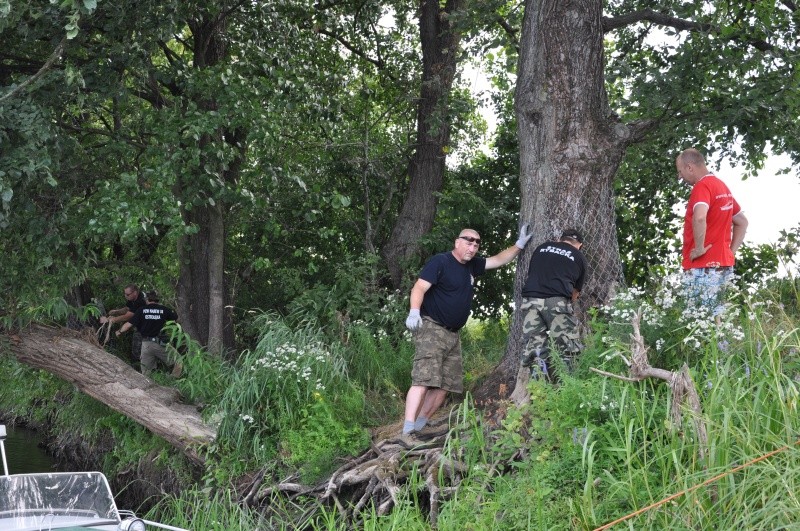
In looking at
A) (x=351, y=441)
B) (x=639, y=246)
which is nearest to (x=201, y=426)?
(x=351, y=441)

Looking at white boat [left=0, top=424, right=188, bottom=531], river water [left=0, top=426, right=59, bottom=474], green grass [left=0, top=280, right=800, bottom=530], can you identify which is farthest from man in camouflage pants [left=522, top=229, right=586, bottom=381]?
river water [left=0, top=426, right=59, bottom=474]

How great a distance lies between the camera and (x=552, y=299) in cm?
906

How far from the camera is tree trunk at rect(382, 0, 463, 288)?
15242 mm

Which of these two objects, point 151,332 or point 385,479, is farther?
Answer: point 151,332

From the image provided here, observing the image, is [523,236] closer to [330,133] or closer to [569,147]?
[569,147]

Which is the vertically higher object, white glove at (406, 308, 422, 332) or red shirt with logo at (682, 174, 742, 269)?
red shirt with logo at (682, 174, 742, 269)

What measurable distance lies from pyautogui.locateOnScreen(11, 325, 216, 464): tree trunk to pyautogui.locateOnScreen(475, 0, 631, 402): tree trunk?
4.29 metres

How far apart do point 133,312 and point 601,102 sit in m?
9.70

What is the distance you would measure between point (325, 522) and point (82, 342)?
5.32 m

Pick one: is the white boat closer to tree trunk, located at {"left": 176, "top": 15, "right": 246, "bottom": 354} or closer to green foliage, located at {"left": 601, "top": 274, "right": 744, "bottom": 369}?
green foliage, located at {"left": 601, "top": 274, "right": 744, "bottom": 369}

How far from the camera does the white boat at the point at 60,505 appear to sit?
26.2ft

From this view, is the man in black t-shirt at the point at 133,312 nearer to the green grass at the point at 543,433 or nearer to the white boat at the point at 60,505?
the green grass at the point at 543,433

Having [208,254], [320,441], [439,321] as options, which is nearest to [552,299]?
[439,321]

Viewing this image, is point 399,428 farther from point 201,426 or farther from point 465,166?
point 465,166
